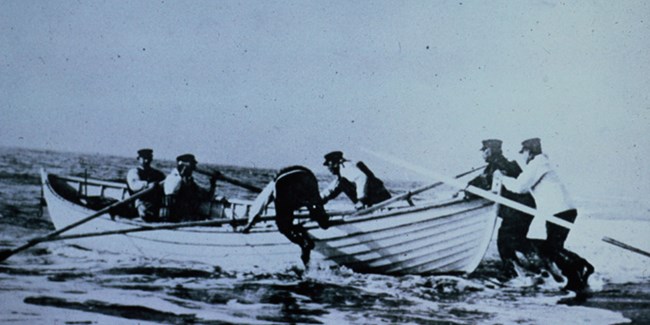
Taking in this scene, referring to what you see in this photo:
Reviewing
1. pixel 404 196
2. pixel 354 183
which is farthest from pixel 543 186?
pixel 354 183

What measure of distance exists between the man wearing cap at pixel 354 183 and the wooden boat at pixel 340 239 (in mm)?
146

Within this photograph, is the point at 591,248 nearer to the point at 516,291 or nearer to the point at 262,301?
the point at 516,291

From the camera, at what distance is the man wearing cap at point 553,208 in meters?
4.33

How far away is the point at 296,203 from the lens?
4.37 meters

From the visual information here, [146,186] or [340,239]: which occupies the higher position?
[146,186]

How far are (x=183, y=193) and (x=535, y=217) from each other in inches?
92.3

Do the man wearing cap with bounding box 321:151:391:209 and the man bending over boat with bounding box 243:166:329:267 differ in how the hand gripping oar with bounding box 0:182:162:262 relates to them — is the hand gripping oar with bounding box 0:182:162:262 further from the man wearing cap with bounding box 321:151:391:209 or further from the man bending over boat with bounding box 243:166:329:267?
the man wearing cap with bounding box 321:151:391:209

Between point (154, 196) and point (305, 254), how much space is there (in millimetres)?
1171

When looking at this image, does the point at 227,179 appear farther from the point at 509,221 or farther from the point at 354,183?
the point at 509,221

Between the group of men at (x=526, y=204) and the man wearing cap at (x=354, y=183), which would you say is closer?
the group of men at (x=526, y=204)

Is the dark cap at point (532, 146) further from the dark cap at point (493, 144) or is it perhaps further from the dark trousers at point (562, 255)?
the dark trousers at point (562, 255)

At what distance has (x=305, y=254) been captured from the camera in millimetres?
4359

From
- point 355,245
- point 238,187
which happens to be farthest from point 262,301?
point 238,187

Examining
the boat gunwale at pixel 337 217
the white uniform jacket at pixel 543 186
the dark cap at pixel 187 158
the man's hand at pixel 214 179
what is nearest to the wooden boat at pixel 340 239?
the boat gunwale at pixel 337 217
